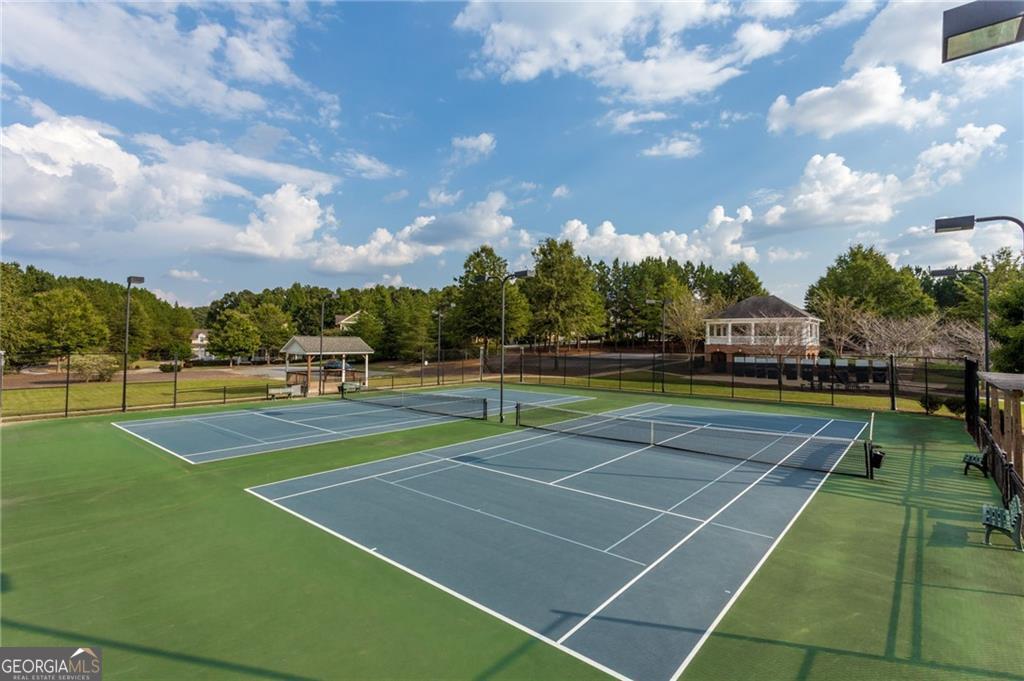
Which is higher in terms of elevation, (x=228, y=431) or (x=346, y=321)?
(x=346, y=321)

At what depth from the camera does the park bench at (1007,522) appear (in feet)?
28.0

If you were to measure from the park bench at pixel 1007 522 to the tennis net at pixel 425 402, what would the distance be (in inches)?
649

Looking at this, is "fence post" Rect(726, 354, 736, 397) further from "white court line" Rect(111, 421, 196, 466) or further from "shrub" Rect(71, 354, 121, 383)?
"shrub" Rect(71, 354, 121, 383)

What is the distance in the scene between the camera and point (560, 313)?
184 ft

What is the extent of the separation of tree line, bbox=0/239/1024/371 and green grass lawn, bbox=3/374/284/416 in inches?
191

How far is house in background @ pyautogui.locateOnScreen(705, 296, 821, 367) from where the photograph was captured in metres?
37.9

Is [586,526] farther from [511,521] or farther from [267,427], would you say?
[267,427]

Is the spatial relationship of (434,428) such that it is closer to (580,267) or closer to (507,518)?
(507,518)

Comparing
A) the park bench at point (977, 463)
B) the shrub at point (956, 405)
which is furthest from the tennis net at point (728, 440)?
the shrub at point (956, 405)

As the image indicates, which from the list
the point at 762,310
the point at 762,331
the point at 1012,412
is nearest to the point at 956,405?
the point at 1012,412

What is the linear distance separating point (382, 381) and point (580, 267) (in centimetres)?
2887

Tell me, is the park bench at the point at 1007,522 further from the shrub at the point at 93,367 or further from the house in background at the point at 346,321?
the house in background at the point at 346,321

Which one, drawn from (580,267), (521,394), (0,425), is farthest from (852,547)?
(580,267)

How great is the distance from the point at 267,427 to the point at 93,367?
106ft
